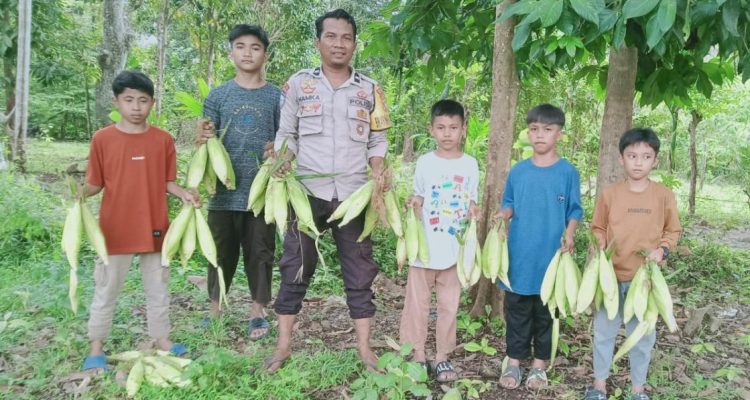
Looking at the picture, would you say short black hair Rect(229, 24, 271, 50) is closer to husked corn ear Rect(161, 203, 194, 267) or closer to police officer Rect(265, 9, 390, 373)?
police officer Rect(265, 9, 390, 373)

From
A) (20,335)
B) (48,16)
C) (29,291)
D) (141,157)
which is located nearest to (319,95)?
(141,157)

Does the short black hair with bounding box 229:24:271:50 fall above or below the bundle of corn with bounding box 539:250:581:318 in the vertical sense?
above

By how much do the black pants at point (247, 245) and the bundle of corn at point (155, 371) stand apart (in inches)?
26.8

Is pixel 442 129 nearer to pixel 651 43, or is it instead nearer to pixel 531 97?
pixel 651 43

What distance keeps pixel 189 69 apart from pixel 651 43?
46.7 ft

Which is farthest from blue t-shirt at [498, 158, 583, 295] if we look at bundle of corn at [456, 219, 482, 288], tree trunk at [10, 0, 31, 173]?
tree trunk at [10, 0, 31, 173]

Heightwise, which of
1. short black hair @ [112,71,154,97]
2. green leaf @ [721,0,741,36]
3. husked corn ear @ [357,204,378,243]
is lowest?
husked corn ear @ [357,204,378,243]

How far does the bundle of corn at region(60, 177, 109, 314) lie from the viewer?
97.8 inches

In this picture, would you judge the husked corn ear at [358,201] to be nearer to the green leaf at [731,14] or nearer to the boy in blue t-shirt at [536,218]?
the boy in blue t-shirt at [536,218]

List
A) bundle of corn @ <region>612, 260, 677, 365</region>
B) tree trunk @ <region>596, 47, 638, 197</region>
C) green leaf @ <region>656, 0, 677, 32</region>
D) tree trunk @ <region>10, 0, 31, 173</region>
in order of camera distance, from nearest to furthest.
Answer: green leaf @ <region>656, 0, 677, 32</region> < bundle of corn @ <region>612, 260, 677, 365</region> < tree trunk @ <region>596, 47, 638, 197</region> < tree trunk @ <region>10, 0, 31, 173</region>

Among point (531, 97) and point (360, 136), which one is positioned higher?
point (531, 97)

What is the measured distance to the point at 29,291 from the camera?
12.2 ft

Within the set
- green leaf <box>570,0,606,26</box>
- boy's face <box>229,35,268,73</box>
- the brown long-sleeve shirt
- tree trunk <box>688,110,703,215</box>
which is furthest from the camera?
tree trunk <box>688,110,703,215</box>

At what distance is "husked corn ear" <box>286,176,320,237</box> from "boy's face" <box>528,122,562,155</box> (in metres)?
1.15
